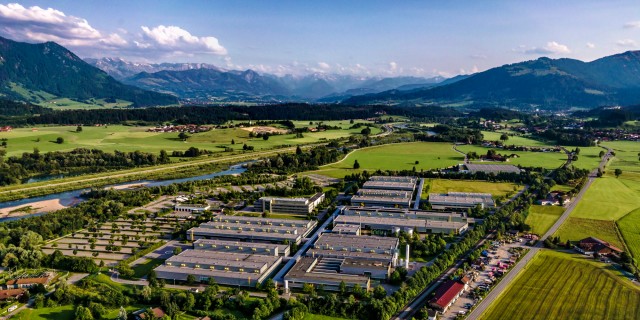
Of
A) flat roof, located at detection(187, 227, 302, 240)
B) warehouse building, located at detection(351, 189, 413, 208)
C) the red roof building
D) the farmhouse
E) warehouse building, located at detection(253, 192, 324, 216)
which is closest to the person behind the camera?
the red roof building

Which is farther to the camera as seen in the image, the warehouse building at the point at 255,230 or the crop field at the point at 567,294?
the warehouse building at the point at 255,230

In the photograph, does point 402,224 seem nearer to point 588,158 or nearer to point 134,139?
point 588,158

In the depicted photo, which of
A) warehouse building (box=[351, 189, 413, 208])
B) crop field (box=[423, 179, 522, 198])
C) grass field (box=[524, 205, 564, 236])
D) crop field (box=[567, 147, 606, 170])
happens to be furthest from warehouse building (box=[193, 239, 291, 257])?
crop field (box=[567, 147, 606, 170])

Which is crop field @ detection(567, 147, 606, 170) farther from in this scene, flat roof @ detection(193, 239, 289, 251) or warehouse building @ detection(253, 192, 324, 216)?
flat roof @ detection(193, 239, 289, 251)

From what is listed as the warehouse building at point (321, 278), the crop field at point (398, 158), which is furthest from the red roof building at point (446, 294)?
the crop field at point (398, 158)

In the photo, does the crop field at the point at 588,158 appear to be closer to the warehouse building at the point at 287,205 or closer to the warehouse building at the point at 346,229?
the warehouse building at the point at 287,205

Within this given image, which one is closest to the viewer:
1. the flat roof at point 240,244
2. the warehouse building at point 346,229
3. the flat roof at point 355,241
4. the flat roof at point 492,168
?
the flat roof at point 240,244
